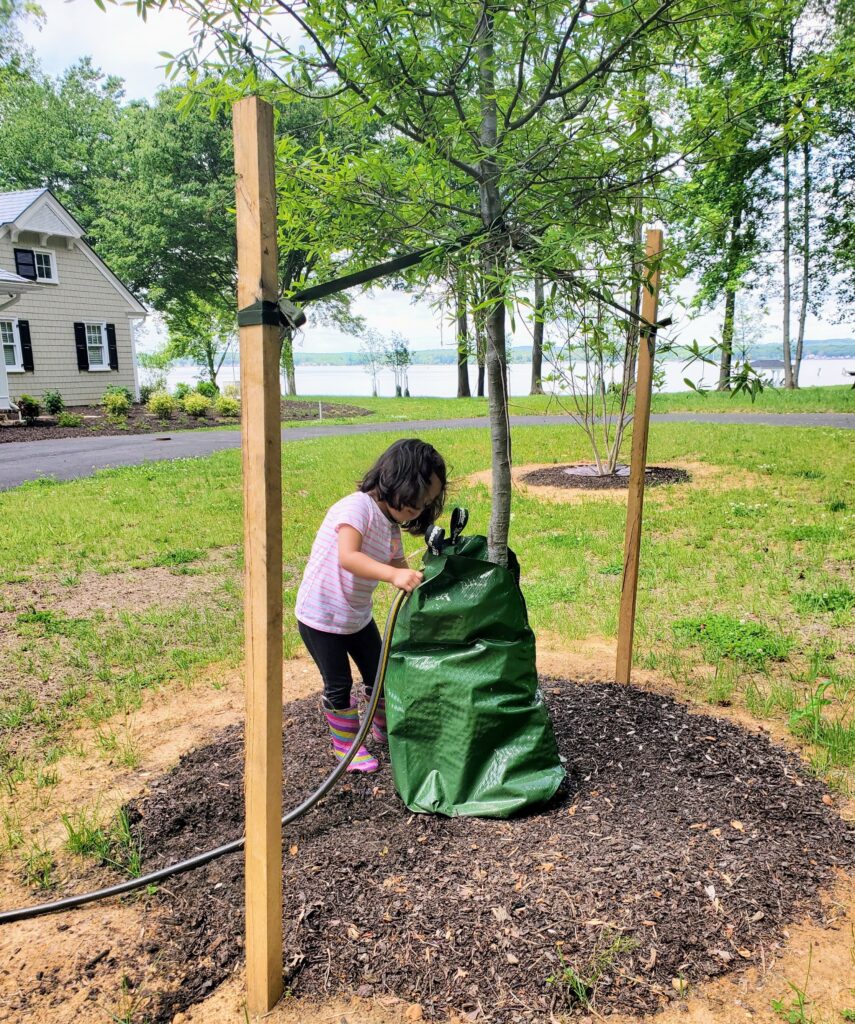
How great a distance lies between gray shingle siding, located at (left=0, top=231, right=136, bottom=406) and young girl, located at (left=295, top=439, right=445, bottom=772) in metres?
18.9

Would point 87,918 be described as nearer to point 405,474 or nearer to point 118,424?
point 405,474

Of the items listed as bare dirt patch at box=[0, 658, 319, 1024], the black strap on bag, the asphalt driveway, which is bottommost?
bare dirt patch at box=[0, 658, 319, 1024]

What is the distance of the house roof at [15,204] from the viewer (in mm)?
17916

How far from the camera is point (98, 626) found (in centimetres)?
443

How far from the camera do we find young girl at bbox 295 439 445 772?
95.0 inches

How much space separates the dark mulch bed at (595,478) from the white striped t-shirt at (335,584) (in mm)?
6082

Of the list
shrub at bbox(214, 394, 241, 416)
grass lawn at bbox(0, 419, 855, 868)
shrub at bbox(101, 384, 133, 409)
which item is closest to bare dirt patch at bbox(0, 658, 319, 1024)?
grass lawn at bbox(0, 419, 855, 868)

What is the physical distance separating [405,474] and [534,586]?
2.74 meters

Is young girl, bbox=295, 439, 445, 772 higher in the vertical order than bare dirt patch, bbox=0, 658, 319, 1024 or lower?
higher

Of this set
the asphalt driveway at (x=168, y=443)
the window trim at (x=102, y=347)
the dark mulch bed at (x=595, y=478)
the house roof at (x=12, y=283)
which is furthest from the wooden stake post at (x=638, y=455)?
the window trim at (x=102, y=347)

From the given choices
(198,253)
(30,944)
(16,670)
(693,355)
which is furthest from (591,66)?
(198,253)

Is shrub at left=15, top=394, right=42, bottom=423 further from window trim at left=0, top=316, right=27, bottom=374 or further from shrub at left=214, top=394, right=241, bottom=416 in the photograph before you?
shrub at left=214, top=394, right=241, bottom=416

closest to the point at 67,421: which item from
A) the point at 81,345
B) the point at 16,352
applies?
the point at 16,352

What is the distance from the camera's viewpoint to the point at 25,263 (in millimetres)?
18812
